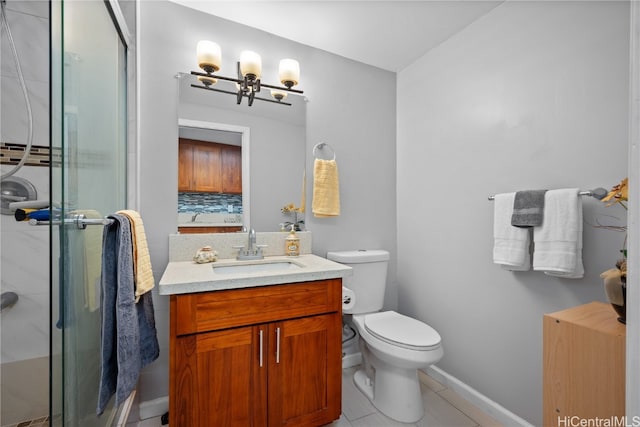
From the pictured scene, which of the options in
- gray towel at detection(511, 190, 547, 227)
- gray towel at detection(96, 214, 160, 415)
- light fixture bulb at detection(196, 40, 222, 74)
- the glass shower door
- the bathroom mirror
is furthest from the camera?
the bathroom mirror

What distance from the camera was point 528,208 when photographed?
1335 mm

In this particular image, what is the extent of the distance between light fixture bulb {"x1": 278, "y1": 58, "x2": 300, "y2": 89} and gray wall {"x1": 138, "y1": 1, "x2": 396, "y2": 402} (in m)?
0.13

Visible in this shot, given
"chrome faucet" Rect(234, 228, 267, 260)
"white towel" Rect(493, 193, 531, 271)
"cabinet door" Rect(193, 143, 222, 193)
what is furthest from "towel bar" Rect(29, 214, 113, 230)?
"white towel" Rect(493, 193, 531, 271)

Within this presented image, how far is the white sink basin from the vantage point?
1.53m

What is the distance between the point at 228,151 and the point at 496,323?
183cm

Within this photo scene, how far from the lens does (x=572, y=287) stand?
1260mm

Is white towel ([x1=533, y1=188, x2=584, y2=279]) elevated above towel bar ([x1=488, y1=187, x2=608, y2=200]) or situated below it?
below

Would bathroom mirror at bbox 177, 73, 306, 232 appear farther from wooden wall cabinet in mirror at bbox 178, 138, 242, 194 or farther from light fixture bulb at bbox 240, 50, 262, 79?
light fixture bulb at bbox 240, 50, 262, 79

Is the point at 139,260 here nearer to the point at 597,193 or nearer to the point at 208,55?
the point at 208,55

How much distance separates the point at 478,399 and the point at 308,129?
6.39ft

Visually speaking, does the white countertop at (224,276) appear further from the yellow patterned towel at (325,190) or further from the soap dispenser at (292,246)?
the yellow patterned towel at (325,190)

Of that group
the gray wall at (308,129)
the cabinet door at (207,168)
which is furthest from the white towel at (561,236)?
the cabinet door at (207,168)

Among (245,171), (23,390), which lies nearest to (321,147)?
(245,171)

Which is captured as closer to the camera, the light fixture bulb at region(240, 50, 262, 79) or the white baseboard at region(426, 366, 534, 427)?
the white baseboard at region(426, 366, 534, 427)
